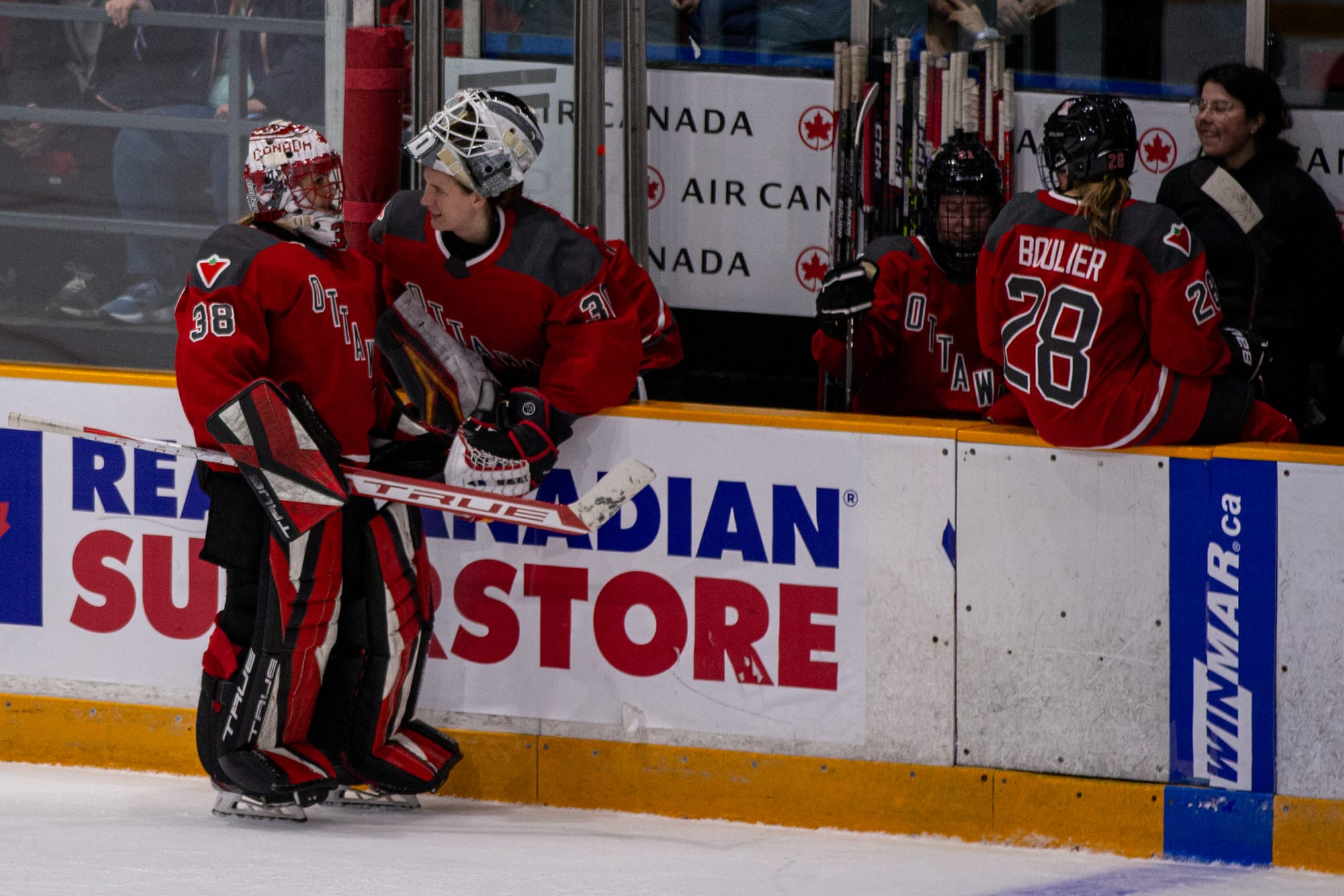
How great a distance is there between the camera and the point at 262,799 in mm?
2914

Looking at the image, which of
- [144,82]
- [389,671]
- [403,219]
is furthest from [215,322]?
[144,82]

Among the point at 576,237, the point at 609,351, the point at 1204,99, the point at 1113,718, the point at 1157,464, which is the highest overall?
the point at 1204,99

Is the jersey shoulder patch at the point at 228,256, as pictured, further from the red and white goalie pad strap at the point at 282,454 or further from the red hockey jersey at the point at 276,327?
the red and white goalie pad strap at the point at 282,454

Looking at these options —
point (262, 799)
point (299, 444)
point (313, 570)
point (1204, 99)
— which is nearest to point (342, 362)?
point (299, 444)

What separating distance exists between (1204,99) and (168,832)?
8.21 ft

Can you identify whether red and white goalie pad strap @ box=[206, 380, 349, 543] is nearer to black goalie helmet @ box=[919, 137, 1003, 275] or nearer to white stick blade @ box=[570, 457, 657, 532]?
white stick blade @ box=[570, 457, 657, 532]

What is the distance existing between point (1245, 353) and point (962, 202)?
0.70 metres

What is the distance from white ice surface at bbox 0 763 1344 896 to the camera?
2615 mm

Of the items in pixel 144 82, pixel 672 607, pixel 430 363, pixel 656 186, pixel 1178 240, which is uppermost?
pixel 144 82

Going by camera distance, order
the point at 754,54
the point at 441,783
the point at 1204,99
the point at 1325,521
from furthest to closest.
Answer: the point at 754,54 → the point at 1204,99 → the point at 441,783 → the point at 1325,521

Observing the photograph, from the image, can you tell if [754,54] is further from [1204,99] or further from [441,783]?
[441,783]

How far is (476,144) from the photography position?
2861 millimetres

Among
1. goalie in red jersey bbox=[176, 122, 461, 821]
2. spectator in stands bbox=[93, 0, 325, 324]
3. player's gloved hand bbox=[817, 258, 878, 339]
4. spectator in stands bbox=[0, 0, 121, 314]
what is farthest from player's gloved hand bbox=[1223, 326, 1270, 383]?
spectator in stands bbox=[0, 0, 121, 314]

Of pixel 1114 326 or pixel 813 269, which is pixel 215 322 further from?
pixel 813 269
